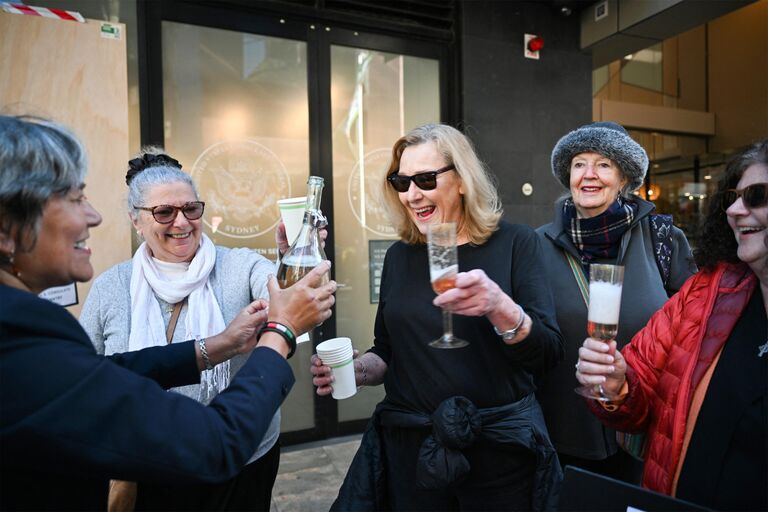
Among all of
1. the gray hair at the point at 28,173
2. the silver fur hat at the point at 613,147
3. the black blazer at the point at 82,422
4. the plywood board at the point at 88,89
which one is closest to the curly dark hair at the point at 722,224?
the silver fur hat at the point at 613,147

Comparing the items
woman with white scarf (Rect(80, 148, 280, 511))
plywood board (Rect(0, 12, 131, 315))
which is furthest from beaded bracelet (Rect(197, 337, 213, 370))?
plywood board (Rect(0, 12, 131, 315))

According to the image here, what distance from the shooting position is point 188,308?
1.93 meters

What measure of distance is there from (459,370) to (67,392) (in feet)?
3.77

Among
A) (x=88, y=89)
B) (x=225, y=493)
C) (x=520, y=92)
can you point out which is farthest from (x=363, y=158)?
(x=225, y=493)

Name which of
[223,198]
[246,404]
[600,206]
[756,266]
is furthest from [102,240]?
[756,266]

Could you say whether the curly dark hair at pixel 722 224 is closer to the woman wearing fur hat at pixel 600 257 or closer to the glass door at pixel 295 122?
the woman wearing fur hat at pixel 600 257

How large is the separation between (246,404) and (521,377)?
100 cm

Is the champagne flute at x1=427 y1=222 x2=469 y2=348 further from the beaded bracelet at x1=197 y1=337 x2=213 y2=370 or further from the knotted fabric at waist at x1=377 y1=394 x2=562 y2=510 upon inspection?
the beaded bracelet at x1=197 y1=337 x2=213 y2=370

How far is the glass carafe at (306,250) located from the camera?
1.51 meters

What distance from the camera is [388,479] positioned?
5.82 ft

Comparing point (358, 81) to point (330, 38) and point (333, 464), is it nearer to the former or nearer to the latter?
point (330, 38)

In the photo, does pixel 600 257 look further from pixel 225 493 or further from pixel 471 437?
pixel 225 493

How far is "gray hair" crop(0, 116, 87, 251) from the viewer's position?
0.99m

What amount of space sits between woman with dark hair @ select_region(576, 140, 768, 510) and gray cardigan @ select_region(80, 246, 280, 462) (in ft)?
4.23
